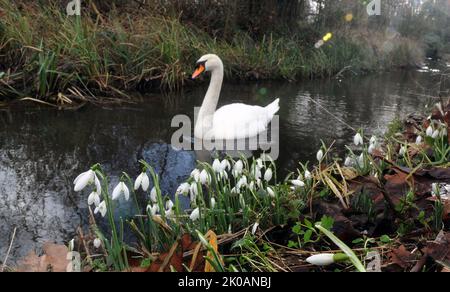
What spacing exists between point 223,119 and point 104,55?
3493mm

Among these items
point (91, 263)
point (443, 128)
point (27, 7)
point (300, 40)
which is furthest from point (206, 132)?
point (300, 40)

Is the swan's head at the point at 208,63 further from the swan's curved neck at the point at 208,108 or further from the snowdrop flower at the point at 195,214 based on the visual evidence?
the snowdrop flower at the point at 195,214

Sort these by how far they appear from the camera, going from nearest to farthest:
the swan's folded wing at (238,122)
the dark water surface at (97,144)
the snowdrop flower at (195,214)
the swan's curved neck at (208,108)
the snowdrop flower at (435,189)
A: the snowdrop flower at (435,189) → the snowdrop flower at (195,214) → the dark water surface at (97,144) → the swan's folded wing at (238,122) → the swan's curved neck at (208,108)

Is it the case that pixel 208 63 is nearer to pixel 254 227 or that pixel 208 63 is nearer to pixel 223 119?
pixel 223 119

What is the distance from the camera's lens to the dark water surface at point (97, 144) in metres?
2.86

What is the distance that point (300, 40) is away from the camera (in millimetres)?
13938

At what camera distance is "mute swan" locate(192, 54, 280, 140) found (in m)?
5.00

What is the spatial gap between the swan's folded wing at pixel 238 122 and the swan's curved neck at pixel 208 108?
83 millimetres

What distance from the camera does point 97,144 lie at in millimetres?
4605

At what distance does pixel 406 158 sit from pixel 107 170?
95.3 inches

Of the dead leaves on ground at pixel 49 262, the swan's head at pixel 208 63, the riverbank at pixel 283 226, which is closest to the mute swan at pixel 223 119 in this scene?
the swan's head at pixel 208 63

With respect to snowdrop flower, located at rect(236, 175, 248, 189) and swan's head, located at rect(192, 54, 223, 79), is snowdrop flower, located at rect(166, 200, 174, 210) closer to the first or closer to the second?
snowdrop flower, located at rect(236, 175, 248, 189)

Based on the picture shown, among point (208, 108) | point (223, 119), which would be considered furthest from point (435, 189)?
point (208, 108)
